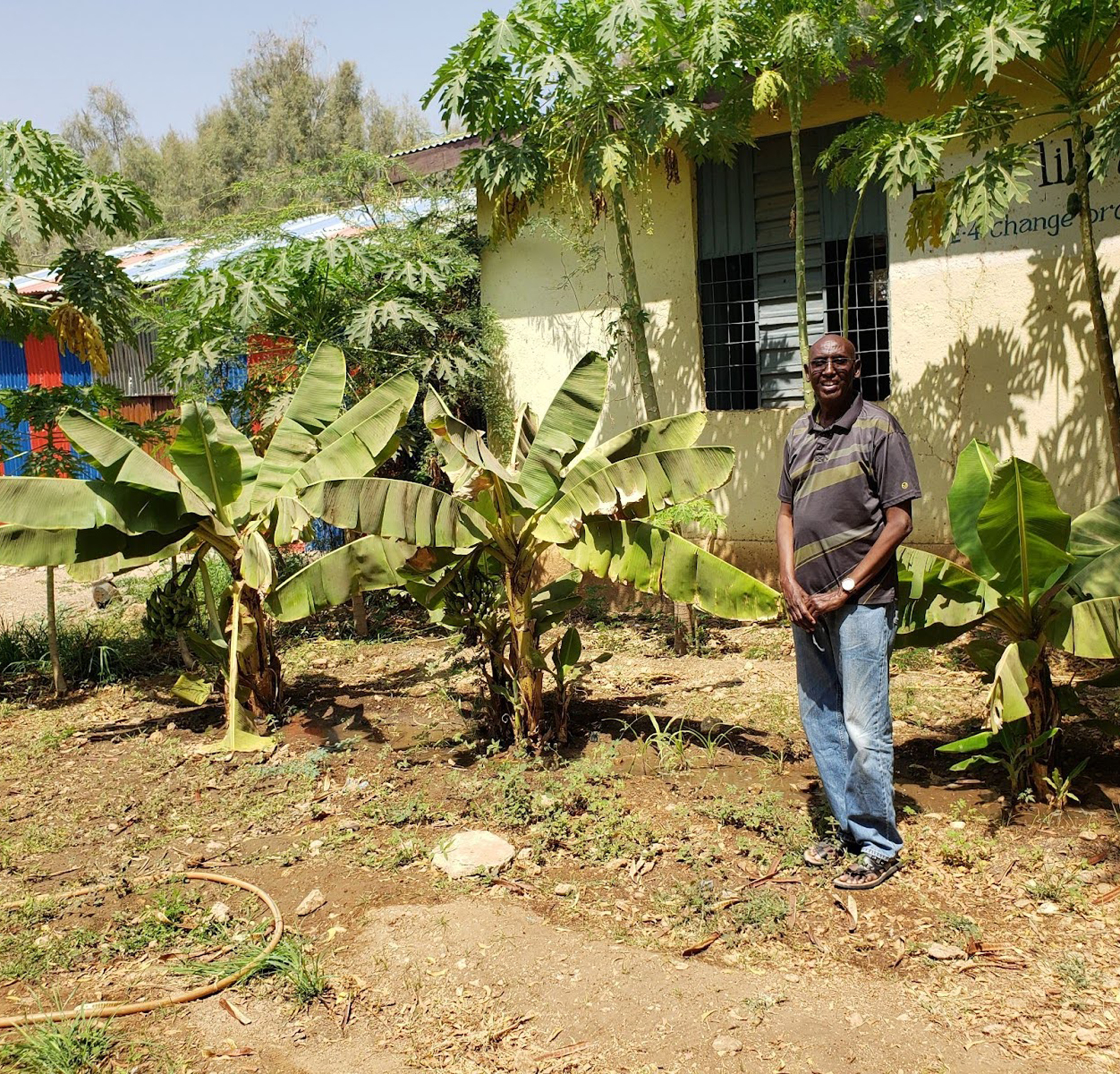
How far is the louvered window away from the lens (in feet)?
28.1

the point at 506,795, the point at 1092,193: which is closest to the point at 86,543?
the point at 506,795

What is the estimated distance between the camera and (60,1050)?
3.57 m

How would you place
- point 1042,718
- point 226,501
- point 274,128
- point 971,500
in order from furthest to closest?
1. point 274,128
2. point 226,501
3. point 1042,718
4. point 971,500

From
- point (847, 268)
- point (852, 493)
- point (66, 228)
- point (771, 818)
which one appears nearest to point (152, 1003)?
point (771, 818)

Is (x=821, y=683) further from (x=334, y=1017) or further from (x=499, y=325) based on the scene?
(x=499, y=325)

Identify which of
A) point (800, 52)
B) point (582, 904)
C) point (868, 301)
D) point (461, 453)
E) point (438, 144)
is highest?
point (438, 144)

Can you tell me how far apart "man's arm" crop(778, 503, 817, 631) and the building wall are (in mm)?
4209

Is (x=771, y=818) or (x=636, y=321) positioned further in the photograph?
(x=636, y=321)

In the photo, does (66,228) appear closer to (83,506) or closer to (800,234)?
(83,506)

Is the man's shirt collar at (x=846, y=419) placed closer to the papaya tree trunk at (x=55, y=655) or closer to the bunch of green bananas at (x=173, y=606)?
the bunch of green bananas at (x=173, y=606)

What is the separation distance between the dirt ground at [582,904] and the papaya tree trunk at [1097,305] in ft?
6.43

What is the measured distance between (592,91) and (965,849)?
18.7 ft

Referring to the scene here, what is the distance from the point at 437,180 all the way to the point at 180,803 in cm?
710

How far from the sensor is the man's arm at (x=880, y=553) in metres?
4.09
